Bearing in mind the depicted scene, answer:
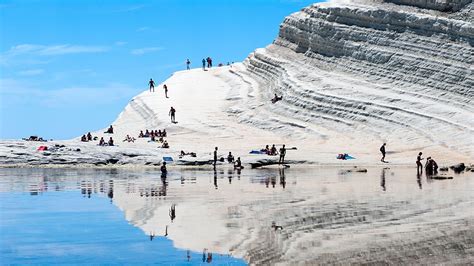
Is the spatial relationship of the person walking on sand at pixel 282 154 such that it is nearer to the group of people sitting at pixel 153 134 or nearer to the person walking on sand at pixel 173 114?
the group of people sitting at pixel 153 134

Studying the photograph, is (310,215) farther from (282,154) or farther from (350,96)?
(350,96)

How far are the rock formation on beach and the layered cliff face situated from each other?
0.07 metres

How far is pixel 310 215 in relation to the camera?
66.2 feet

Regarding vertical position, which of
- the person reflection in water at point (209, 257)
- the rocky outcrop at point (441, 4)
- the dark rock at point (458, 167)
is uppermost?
the rocky outcrop at point (441, 4)

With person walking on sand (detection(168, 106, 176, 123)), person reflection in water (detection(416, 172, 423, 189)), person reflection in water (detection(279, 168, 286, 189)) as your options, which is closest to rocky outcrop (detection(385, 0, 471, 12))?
person walking on sand (detection(168, 106, 176, 123))

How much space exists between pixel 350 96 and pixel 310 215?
36.7 m

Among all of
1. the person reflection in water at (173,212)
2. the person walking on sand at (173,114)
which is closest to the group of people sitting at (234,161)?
the person walking on sand at (173,114)

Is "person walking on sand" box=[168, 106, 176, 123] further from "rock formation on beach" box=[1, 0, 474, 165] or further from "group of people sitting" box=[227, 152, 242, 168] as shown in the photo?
Result: "group of people sitting" box=[227, 152, 242, 168]

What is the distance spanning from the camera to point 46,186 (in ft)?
107

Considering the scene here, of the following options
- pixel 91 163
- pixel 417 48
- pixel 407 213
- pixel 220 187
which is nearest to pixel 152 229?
pixel 407 213

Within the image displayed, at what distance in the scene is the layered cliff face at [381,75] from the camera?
169 feet

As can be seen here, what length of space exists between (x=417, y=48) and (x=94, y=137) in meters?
23.5

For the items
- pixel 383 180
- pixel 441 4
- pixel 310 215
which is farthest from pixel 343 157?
pixel 310 215

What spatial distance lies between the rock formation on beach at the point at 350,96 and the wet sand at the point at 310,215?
12815 mm
